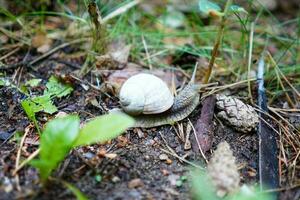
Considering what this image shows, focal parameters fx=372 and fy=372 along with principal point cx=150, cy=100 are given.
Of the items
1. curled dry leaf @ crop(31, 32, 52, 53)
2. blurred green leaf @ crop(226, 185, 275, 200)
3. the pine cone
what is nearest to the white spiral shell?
the pine cone

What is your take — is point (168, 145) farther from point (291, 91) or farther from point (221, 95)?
point (291, 91)

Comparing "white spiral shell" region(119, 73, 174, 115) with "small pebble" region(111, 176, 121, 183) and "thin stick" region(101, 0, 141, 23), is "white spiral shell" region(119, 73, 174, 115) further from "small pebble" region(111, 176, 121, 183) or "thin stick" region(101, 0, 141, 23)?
"thin stick" region(101, 0, 141, 23)

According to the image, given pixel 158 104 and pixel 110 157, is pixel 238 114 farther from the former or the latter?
pixel 110 157

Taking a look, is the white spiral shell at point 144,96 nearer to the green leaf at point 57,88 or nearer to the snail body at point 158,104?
the snail body at point 158,104

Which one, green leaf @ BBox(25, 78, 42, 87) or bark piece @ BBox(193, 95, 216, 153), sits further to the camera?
green leaf @ BBox(25, 78, 42, 87)

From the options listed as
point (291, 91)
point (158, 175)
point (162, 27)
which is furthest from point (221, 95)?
point (162, 27)

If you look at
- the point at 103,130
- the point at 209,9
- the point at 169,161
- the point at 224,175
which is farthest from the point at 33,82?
the point at 224,175
